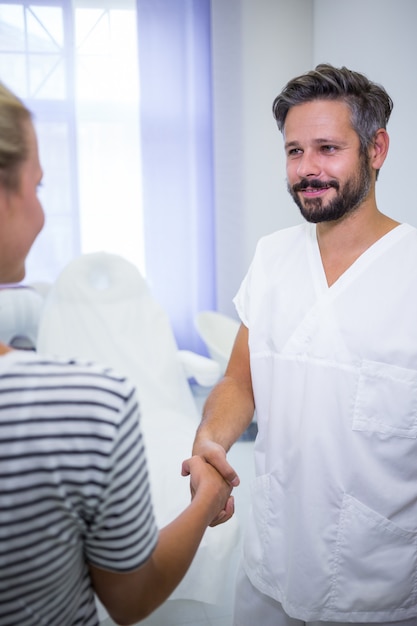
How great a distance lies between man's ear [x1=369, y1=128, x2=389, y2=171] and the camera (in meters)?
1.16

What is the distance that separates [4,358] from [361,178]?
2.76 feet

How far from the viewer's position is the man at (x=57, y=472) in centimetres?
49

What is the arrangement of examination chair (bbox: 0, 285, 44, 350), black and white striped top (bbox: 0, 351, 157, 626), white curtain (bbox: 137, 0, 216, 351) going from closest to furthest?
black and white striped top (bbox: 0, 351, 157, 626), examination chair (bbox: 0, 285, 44, 350), white curtain (bbox: 137, 0, 216, 351)

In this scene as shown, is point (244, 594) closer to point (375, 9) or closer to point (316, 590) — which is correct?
point (316, 590)

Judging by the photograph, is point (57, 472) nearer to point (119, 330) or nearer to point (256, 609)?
point (256, 609)

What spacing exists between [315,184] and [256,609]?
0.84 m

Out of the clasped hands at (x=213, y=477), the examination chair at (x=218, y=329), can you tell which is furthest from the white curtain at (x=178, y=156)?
the clasped hands at (x=213, y=477)

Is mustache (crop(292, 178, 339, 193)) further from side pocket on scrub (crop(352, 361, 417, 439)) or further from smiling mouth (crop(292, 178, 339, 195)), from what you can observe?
side pocket on scrub (crop(352, 361, 417, 439))

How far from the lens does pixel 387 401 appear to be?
1.01 m

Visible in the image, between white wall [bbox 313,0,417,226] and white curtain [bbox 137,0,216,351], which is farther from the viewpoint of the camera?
white curtain [bbox 137,0,216,351]

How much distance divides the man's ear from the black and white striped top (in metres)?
0.85

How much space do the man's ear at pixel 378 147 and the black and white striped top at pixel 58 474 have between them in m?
0.85

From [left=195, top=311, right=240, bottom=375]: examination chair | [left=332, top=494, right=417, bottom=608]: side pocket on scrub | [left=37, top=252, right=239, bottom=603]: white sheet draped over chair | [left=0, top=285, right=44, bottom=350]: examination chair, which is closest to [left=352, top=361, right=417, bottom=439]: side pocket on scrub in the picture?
[left=332, top=494, right=417, bottom=608]: side pocket on scrub

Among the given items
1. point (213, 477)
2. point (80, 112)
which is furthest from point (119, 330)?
point (80, 112)
